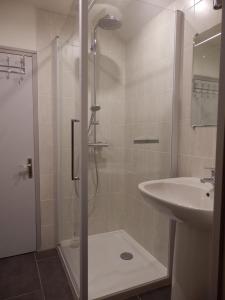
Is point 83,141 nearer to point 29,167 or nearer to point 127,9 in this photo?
point 29,167

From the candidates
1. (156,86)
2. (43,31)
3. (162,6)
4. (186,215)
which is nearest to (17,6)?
(43,31)

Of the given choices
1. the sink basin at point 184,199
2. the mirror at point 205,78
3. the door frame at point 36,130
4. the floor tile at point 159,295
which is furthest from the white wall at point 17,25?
the floor tile at point 159,295

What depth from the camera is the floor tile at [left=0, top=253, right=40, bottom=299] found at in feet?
5.46

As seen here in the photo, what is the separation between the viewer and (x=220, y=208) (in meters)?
0.49

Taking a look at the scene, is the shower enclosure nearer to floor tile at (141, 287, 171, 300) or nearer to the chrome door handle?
floor tile at (141, 287, 171, 300)

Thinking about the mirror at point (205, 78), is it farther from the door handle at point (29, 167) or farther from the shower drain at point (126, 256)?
the door handle at point (29, 167)

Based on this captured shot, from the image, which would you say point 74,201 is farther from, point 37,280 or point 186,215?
point 186,215

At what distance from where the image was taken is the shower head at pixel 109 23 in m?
1.73

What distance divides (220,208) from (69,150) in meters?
1.40

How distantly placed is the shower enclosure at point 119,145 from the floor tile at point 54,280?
94 millimetres

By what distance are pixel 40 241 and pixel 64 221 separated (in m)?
0.46

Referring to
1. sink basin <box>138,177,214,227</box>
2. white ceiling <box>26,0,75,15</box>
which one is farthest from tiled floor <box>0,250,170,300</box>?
white ceiling <box>26,0,75,15</box>

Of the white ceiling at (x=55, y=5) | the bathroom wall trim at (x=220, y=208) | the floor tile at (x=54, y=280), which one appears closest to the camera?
the bathroom wall trim at (x=220, y=208)

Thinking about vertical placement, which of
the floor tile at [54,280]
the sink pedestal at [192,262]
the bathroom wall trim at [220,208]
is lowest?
the floor tile at [54,280]
